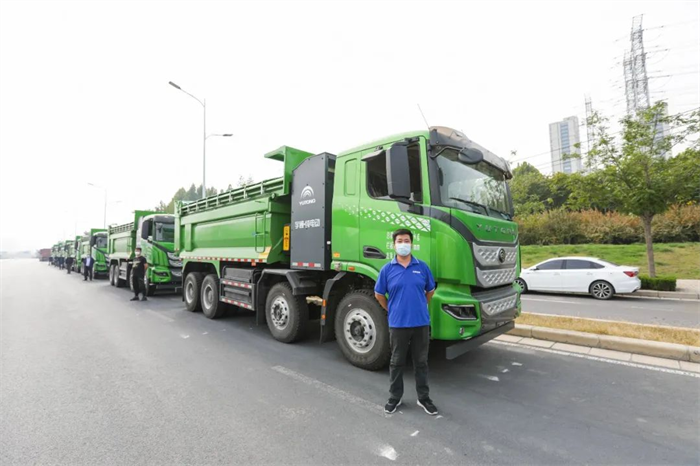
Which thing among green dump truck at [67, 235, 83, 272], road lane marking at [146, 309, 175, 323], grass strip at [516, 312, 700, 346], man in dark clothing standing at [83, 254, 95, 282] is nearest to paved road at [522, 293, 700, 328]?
grass strip at [516, 312, 700, 346]

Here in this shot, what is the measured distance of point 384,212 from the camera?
4336 millimetres

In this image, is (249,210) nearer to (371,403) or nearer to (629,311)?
(371,403)

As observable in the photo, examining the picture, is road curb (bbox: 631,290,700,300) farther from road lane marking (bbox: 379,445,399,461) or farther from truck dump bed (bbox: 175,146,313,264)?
road lane marking (bbox: 379,445,399,461)

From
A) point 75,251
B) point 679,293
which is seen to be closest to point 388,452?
point 679,293

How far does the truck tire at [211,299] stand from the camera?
786cm

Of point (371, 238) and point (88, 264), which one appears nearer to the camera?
point (371, 238)

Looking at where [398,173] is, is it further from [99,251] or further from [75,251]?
[75,251]

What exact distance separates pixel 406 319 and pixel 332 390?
1.32 m

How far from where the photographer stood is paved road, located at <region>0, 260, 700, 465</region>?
269 cm

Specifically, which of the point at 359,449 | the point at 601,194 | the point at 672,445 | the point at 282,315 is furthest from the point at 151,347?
the point at 601,194

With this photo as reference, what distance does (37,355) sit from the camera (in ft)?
17.2

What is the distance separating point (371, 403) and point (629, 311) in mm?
8577

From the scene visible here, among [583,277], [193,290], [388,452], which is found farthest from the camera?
[583,277]

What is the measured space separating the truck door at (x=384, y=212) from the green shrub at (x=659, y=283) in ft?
39.8
